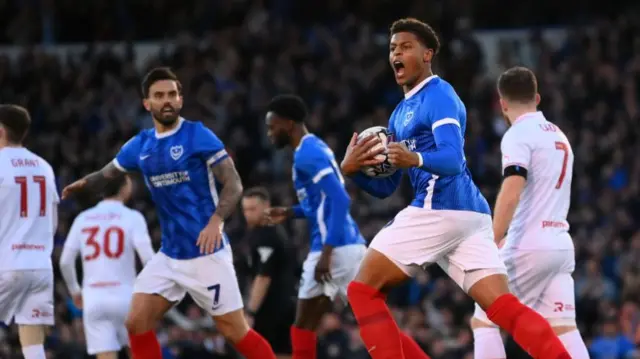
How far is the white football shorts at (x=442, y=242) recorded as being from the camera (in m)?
7.58

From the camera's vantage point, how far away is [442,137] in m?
7.26

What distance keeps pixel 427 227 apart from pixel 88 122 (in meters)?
13.2

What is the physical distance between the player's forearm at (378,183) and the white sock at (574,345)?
183cm

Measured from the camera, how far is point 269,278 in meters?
12.1

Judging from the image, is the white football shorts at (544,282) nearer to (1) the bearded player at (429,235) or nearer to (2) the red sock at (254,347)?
(1) the bearded player at (429,235)

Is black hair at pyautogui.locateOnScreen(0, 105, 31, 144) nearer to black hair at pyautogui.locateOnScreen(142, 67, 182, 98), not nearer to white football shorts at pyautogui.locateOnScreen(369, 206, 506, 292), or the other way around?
black hair at pyautogui.locateOnScreen(142, 67, 182, 98)

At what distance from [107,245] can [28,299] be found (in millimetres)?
1742

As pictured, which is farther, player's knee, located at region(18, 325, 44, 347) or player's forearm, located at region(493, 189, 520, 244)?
player's knee, located at region(18, 325, 44, 347)

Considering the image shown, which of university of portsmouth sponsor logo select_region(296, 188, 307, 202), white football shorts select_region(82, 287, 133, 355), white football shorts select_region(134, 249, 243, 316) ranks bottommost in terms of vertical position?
white football shorts select_region(82, 287, 133, 355)

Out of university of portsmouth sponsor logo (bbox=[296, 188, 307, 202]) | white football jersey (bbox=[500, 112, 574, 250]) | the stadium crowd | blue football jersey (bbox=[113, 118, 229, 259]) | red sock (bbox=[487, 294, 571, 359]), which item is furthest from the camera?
the stadium crowd

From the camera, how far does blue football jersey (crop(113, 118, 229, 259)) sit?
918cm

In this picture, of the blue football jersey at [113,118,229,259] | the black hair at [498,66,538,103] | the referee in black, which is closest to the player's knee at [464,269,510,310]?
the black hair at [498,66,538,103]

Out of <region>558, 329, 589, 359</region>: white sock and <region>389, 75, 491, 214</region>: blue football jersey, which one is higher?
<region>389, 75, 491, 214</region>: blue football jersey

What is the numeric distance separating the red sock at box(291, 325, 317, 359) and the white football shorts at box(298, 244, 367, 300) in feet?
0.99
